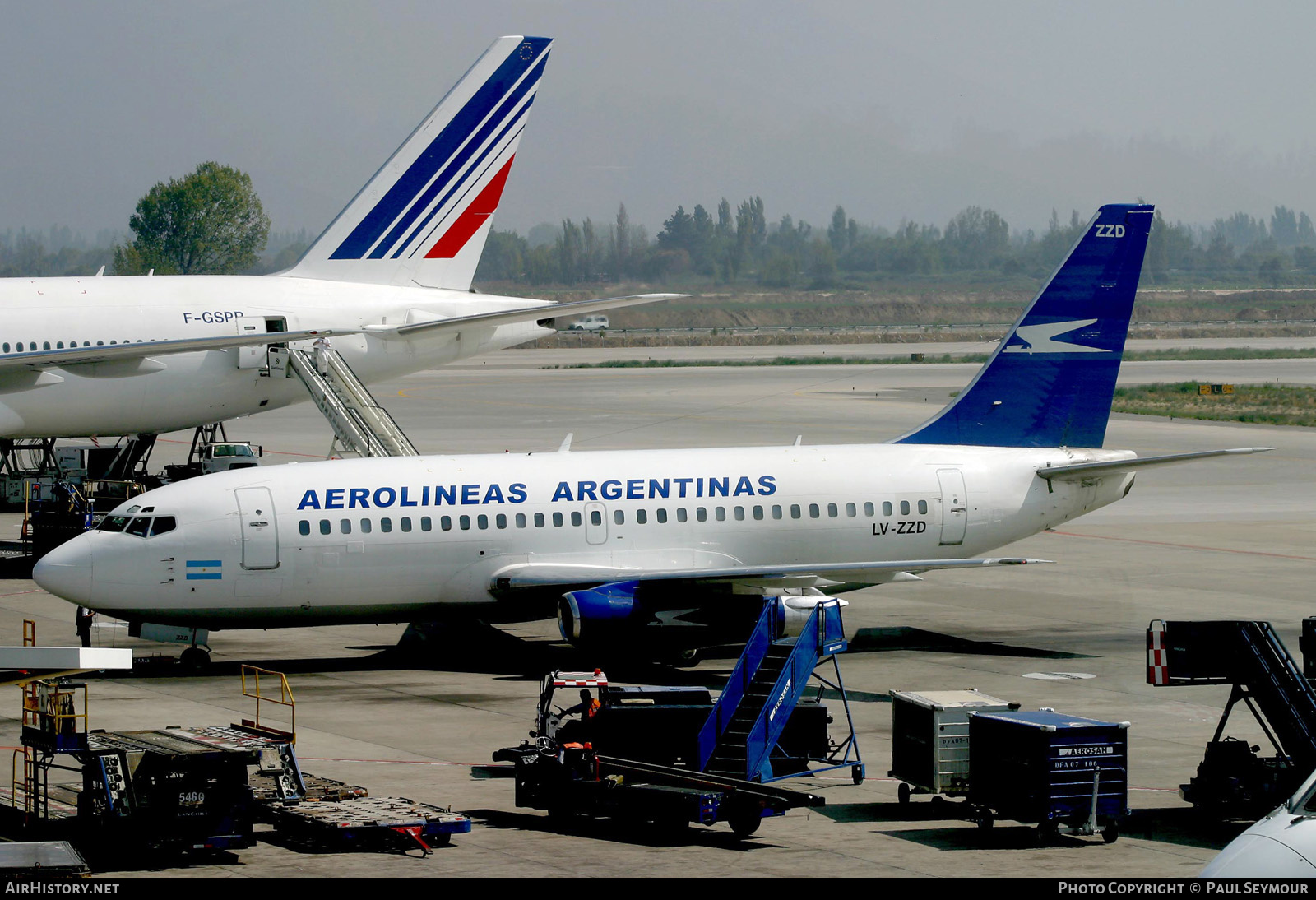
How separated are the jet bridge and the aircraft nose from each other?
17.2 metres

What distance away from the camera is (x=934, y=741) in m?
19.7

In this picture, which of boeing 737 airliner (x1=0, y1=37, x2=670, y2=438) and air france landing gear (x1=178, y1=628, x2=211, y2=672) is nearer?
air france landing gear (x1=178, y1=628, x2=211, y2=672)

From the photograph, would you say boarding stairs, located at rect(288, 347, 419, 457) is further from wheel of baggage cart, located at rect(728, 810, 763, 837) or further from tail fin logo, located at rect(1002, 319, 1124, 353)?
wheel of baggage cart, located at rect(728, 810, 763, 837)

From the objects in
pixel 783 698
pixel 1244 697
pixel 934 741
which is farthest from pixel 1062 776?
pixel 783 698

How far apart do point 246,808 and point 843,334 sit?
15606cm

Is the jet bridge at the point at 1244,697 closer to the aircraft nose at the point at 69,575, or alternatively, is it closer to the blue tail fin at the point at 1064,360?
the blue tail fin at the point at 1064,360

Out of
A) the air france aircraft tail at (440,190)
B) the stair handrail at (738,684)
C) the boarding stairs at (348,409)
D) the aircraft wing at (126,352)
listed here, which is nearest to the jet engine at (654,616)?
the stair handrail at (738,684)

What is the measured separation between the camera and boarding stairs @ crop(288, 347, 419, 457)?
4097 centimetres

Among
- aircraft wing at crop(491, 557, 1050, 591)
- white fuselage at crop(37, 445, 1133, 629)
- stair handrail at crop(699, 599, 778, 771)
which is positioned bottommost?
stair handrail at crop(699, 599, 778, 771)

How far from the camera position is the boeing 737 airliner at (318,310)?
4400cm

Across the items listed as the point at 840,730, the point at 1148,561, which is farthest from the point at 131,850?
the point at 1148,561

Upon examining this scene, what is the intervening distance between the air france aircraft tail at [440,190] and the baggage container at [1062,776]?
119ft

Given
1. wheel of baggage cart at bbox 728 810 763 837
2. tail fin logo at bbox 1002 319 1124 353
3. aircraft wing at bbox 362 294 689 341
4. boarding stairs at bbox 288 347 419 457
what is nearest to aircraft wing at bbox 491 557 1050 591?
tail fin logo at bbox 1002 319 1124 353

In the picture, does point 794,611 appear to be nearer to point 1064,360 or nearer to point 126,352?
point 1064,360
